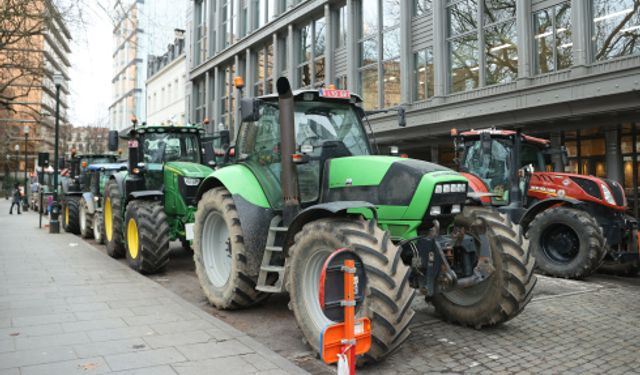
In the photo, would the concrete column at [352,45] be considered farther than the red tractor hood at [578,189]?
Yes

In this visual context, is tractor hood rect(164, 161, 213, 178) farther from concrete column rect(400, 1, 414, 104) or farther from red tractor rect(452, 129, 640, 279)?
concrete column rect(400, 1, 414, 104)

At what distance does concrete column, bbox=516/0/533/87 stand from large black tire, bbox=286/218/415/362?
12101 millimetres

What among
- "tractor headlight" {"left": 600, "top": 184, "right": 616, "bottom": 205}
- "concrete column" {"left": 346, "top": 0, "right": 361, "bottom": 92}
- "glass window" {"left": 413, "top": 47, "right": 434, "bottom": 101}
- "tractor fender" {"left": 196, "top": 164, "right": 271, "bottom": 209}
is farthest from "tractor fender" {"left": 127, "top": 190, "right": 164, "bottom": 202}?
"concrete column" {"left": 346, "top": 0, "right": 361, "bottom": 92}

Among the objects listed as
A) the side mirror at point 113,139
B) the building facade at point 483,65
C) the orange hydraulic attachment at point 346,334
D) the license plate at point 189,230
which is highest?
the building facade at point 483,65

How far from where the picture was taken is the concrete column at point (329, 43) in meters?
22.1

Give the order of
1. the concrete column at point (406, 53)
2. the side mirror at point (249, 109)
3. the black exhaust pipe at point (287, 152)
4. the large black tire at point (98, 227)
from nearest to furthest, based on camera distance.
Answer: the black exhaust pipe at point (287, 152)
the side mirror at point (249, 109)
the large black tire at point (98, 227)
the concrete column at point (406, 53)

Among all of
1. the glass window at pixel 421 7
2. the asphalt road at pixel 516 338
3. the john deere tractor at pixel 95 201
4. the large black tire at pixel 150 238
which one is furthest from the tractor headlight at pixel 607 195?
the john deere tractor at pixel 95 201

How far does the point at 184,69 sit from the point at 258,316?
3468cm

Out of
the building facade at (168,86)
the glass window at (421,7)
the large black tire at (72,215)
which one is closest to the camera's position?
the large black tire at (72,215)

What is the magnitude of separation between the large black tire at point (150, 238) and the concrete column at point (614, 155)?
1286 centimetres

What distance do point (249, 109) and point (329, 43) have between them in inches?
667

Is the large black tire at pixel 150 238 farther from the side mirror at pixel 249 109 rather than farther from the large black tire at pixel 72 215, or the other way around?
the large black tire at pixel 72 215

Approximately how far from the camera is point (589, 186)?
9.43m

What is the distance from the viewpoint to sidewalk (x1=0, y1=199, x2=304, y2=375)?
446 centimetres
